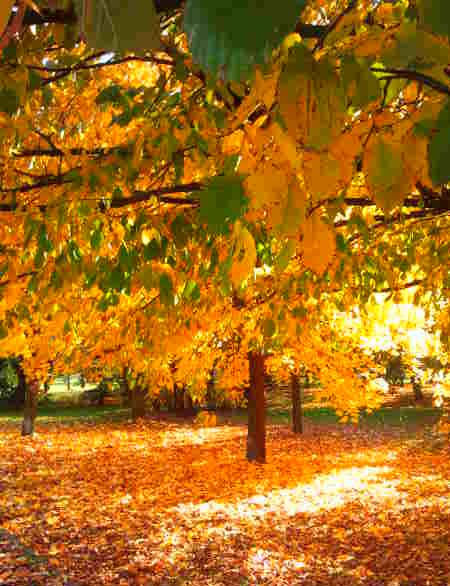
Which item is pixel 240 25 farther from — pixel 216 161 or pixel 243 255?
pixel 216 161

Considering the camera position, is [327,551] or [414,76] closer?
[414,76]

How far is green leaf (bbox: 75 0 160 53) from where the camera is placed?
1.40ft

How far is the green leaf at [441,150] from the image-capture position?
0.90 meters

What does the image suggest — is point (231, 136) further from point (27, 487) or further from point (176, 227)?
point (27, 487)

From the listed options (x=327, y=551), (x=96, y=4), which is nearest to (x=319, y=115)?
(x=96, y=4)

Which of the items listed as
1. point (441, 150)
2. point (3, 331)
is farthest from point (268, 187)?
point (3, 331)

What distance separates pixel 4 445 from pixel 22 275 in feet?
45.8

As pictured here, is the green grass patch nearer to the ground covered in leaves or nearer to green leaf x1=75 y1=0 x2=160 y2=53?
the ground covered in leaves

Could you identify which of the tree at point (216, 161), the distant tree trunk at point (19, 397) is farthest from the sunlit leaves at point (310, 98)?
the distant tree trunk at point (19, 397)

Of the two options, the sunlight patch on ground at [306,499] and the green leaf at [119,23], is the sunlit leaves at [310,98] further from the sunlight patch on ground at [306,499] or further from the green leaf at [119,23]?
the sunlight patch on ground at [306,499]

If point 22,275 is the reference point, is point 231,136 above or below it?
above

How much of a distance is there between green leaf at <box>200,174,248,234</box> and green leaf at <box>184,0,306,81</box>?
0.74m

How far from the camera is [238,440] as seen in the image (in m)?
17.2

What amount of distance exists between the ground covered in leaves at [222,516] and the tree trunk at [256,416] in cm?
42
